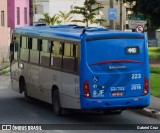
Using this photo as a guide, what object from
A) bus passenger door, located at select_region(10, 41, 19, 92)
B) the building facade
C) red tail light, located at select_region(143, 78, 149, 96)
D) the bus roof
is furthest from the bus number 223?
the building facade

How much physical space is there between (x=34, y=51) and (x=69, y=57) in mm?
3616

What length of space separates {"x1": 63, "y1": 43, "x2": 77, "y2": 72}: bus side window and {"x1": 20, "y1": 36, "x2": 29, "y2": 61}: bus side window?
4.19 meters

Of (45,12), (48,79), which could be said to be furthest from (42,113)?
(45,12)

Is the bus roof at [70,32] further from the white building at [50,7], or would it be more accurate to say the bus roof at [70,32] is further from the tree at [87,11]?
the white building at [50,7]

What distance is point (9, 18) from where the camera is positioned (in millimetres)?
58656

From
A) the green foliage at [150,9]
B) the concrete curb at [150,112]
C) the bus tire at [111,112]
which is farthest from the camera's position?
the green foliage at [150,9]

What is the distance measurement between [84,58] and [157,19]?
2769cm

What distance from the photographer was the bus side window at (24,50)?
A: 2227 cm

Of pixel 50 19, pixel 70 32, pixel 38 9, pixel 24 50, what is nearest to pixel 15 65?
Answer: pixel 24 50

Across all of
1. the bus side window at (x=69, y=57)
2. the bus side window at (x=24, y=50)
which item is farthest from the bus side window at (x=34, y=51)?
the bus side window at (x=69, y=57)

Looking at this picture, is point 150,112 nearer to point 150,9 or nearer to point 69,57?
point 69,57

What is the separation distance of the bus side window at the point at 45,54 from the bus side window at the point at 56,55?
1.40ft

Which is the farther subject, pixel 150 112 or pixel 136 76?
pixel 150 112

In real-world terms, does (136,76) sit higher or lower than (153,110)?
higher
